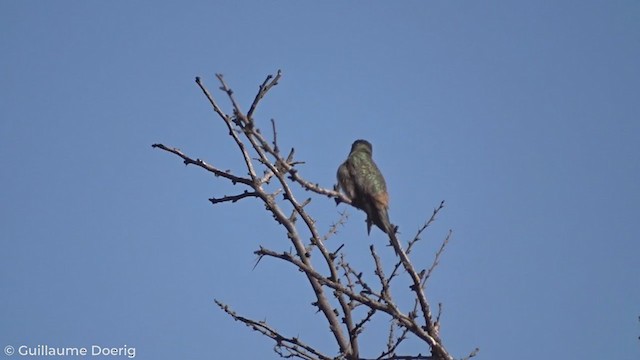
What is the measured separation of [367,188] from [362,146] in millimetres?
1498

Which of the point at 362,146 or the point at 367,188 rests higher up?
the point at 362,146

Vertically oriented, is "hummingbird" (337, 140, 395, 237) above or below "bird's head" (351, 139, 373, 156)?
below

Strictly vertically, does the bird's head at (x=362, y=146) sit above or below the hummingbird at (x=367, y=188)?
above

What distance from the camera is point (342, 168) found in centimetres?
748

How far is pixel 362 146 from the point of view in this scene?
27.7 feet

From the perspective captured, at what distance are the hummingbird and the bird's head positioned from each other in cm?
63

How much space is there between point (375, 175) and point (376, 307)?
3.01 m

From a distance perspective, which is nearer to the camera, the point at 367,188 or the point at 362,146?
the point at 367,188

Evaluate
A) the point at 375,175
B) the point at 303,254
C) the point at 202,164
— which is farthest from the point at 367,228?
the point at 202,164

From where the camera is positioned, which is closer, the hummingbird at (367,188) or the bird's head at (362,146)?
the hummingbird at (367,188)

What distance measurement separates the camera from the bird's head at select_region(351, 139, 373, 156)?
8367mm

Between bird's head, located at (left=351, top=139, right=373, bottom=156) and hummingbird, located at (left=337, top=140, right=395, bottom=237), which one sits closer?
hummingbird, located at (left=337, top=140, right=395, bottom=237)

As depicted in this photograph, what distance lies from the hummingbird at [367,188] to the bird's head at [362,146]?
630mm

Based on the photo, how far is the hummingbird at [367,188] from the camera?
6.89 metres
